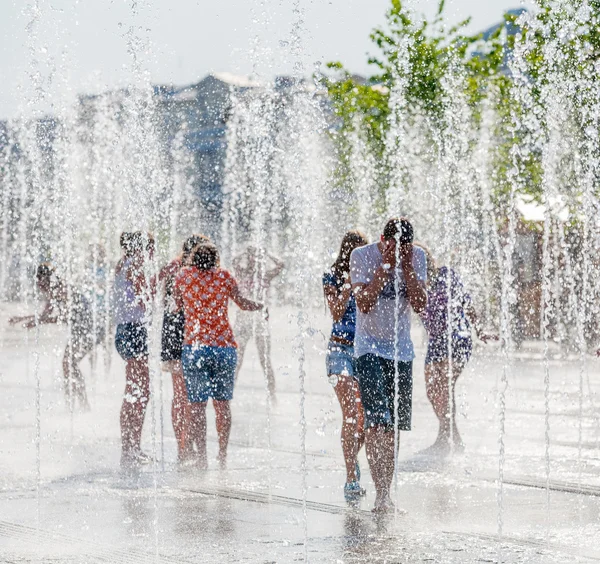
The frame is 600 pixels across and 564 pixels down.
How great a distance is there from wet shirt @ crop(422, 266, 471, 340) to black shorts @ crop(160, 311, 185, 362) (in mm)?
1544

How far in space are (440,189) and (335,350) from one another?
821 inches

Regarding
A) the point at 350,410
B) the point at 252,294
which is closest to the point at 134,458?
the point at 350,410

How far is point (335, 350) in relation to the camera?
22.4ft

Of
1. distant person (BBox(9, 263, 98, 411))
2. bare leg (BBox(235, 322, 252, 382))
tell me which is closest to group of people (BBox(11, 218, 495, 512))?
distant person (BBox(9, 263, 98, 411))

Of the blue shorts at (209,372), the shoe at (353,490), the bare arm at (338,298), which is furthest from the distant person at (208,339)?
the shoe at (353,490)

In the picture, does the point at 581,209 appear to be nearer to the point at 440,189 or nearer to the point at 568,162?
the point at 568,162

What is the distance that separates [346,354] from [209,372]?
1.18m

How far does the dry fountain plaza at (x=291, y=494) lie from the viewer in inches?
209

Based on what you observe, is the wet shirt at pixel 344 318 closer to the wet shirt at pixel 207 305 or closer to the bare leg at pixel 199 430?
the wet shirt at pixel 207 305

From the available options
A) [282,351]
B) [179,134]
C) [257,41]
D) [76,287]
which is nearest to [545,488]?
[76,287]

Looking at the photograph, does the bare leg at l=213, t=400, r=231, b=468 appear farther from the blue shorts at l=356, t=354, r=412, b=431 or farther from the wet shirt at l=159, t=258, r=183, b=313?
the blue shorts at l=356, t=354, r=412, b=431

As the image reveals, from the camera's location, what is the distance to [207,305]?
7660 millimetres

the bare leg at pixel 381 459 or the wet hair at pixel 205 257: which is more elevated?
the wet hair at pixel 205 257

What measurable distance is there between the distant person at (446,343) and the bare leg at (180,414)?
1559 mm
